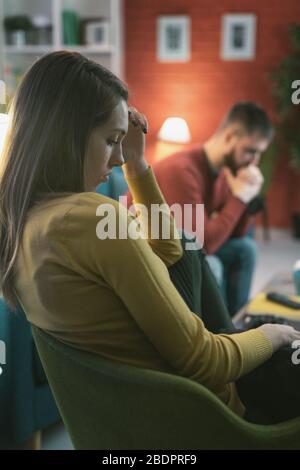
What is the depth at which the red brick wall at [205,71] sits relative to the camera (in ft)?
16.7

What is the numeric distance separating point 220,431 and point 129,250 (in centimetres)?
32

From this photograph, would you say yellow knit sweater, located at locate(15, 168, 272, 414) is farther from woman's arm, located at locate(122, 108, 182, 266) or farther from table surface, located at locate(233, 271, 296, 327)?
table surface, located at locate(233, 271, 296, 327)

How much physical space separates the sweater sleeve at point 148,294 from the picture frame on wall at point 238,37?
4.66 meters

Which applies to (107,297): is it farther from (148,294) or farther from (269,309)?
(269,309)

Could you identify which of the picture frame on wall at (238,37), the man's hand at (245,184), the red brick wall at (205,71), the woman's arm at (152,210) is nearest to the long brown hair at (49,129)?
the woman's arm at (152,210)

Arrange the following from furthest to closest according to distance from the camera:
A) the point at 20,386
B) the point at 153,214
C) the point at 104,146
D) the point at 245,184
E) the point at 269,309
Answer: the point at 245,184, the point at 269,309, the point at 20,386, the point at 153,214, the point at 104,146

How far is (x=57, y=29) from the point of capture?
470 centimetres

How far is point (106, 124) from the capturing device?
0.94 m

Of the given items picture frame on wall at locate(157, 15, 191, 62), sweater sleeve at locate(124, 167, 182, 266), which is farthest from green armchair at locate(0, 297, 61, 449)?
picture frame on wall at locate(157, 15, 191, 62)

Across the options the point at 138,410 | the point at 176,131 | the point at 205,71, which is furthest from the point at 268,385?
the point at 205,71

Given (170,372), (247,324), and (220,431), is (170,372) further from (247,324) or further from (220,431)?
(247,324)

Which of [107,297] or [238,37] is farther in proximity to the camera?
[238,37]

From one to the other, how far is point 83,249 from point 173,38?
474 cm
